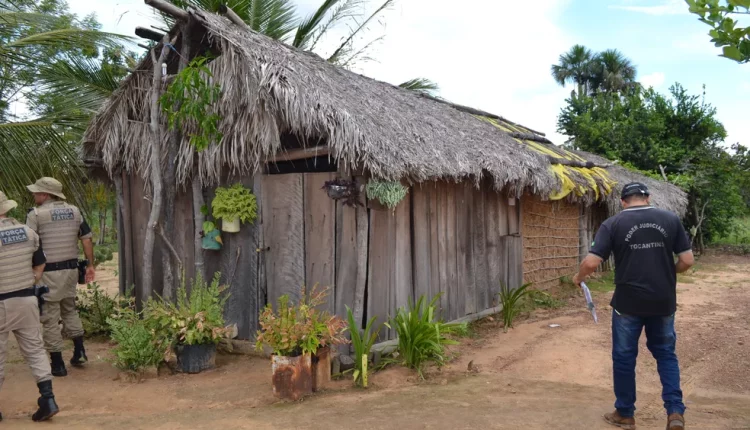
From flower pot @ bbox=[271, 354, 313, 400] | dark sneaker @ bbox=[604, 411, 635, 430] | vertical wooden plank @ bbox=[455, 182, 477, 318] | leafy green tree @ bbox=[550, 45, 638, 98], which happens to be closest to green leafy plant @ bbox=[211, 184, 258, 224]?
flower pot @ bbox=[271, 354, 313, 400]

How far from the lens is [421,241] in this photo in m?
6.70

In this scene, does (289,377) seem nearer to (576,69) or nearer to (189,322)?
(189,322)

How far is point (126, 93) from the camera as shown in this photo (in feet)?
22.7

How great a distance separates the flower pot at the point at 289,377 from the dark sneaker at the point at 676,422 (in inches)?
108

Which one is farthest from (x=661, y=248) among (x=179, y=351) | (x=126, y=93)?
(x=126, y=93)

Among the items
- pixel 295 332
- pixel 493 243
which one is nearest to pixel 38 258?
pixel 295 332

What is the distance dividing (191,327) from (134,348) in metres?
0.54

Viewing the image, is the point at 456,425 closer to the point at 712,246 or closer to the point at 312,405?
the point at 312,405

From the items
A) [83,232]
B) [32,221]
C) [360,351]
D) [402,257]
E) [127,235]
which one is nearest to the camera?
[360,351]

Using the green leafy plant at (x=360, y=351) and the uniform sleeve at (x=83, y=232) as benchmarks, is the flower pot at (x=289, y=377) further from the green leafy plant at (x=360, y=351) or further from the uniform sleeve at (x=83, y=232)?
the uniform sleeve at (x=83, y=232)

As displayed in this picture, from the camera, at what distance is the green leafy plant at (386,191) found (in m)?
5.48

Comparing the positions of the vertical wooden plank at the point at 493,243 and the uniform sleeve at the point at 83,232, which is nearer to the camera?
the uniform sleeve at the point at 83,232

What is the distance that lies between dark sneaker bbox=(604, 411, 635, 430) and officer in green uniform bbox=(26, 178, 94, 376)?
4878mm

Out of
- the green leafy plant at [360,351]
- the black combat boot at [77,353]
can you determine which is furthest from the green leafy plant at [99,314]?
the green leafy plant at [360,351]
